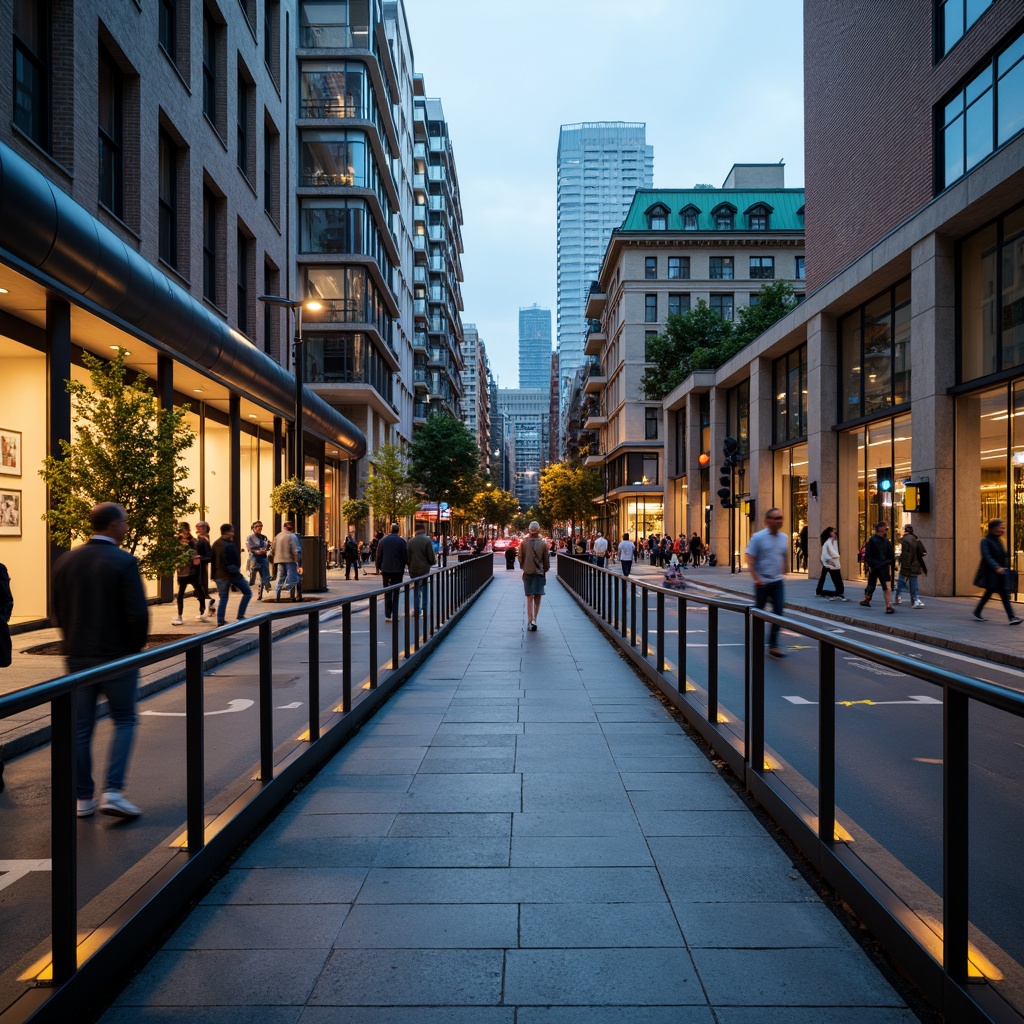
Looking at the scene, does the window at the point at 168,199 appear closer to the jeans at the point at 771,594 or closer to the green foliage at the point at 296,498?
the green foliage at the point at 296,498

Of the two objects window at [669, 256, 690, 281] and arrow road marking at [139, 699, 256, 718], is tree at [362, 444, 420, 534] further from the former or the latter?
arrow road marking at [139, 699, 256, 718]

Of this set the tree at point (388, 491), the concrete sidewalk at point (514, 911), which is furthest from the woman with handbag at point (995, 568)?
the tree at point (388, 491)

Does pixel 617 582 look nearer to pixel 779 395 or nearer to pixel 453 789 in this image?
pixel 453 789

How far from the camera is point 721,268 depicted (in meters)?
63.9

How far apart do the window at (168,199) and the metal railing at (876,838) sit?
1838cm

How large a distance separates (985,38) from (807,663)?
2179 cm

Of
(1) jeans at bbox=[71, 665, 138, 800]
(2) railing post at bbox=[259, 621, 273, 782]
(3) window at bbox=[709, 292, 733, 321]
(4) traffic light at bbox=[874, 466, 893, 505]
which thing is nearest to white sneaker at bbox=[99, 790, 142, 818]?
(1) jeans at bbox=[71, 665, 138, 800]

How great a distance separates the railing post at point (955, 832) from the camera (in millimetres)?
2727

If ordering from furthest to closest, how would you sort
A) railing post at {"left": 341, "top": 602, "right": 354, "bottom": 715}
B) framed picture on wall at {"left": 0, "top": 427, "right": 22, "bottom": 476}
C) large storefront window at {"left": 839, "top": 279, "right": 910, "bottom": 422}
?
large storefront window at {"left": 839, "top": 279, "right": 910, "bottom": 422} → framed picture on wall at {"left": 0, "top": 427, "right": 22, "bottom": 476} → railing post at {"left": 341, "top": 602, "right": 354, "bottom": 715}

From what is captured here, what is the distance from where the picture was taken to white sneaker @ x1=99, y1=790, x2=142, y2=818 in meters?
3.14

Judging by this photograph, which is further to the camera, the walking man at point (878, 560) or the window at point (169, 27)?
the window at point (169, 27)

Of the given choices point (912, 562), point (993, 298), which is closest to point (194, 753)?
point (912, 562)

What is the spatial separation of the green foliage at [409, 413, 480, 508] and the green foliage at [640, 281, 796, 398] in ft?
44.9

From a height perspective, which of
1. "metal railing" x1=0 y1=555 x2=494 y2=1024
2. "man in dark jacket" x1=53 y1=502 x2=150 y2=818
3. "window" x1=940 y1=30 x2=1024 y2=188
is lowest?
"metal railing" x1=0 y1=555 x2=494 y2=1024
